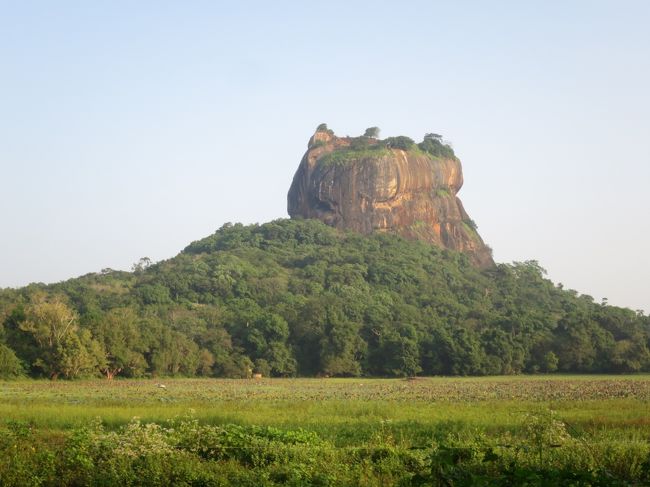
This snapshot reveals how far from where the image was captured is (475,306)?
87.2 metres

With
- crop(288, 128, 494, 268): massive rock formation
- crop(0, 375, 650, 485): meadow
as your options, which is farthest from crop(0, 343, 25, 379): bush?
crop(288, 128, 494, 268): massive rock formation

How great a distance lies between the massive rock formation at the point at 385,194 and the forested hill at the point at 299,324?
61.8 ft

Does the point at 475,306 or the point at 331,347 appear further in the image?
the point at 475,306

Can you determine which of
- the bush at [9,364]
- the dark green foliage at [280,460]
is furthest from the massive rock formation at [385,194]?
the dark green foliage at [280,460]

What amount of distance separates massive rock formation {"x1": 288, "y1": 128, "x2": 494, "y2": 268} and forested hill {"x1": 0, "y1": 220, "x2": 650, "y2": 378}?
61.8 feet

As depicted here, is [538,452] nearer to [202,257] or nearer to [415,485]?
[415,485]

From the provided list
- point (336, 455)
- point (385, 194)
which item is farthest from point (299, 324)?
point (385, 194)

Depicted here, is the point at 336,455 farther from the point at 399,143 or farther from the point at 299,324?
the point at 399,143

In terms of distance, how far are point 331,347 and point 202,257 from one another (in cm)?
3915

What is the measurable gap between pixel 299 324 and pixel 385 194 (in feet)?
186

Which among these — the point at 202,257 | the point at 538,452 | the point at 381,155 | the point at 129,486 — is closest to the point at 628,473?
the point at 538,452

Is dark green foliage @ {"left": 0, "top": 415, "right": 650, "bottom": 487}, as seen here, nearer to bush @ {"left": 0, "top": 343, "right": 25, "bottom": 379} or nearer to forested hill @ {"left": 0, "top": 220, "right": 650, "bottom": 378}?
bush @ {"left": 0, "top": 343, "right": 25, "bottom": 379}

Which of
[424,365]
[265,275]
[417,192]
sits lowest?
[424,365]

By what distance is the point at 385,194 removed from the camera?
387 ft
